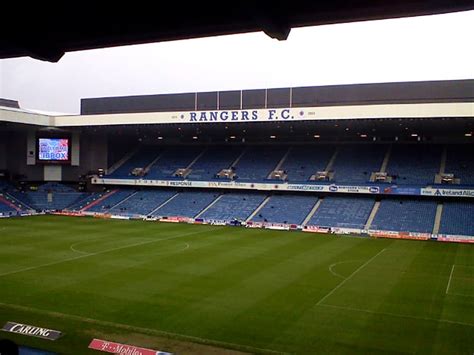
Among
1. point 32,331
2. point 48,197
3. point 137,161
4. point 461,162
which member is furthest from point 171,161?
point 32,331

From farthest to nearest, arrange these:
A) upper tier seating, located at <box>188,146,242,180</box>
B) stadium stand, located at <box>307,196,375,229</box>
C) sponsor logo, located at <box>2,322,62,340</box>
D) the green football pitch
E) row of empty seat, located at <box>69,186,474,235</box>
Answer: upper tier seating, located at <box>188,146,242,180</box> → stadium stand, located at <box>307,196,375,229</box> → row of empty seat, located at <box>69,186,474,235</box> → the green football pitch → sponsor logo, located at <box>2,322,62,340</box>

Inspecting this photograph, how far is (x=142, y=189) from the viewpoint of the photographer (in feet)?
191

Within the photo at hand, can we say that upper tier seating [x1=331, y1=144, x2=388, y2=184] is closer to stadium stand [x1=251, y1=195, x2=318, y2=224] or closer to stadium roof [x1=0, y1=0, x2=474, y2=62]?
stadium stand [x1=251, y1=195, x2=318, y2=224]

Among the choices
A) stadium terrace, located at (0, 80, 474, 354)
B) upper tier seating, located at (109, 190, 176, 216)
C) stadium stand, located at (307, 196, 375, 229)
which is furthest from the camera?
upper tier seating, located at (109, 190, 176, 216)

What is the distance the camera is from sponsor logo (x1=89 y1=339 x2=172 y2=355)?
12.2 metres

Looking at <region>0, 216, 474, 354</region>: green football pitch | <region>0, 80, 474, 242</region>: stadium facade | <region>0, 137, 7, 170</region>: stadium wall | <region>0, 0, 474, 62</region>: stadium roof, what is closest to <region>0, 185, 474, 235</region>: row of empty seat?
<region>0, 80, 474, 242</region>: stadium facade

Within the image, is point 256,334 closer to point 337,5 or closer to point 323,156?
point 337,5

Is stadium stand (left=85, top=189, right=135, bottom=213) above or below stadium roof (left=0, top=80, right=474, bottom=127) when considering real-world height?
below

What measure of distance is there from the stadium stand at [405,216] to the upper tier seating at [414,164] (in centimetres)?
208

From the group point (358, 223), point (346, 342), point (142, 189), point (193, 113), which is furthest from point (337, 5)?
point (142, 189)

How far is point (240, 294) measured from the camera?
64.5 ft

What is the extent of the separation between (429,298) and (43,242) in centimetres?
2509

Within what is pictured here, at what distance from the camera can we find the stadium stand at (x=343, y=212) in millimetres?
42606

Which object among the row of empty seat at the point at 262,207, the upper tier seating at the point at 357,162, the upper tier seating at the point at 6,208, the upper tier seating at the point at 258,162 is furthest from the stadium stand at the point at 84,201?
the upper tier seating at the point at 357,162
